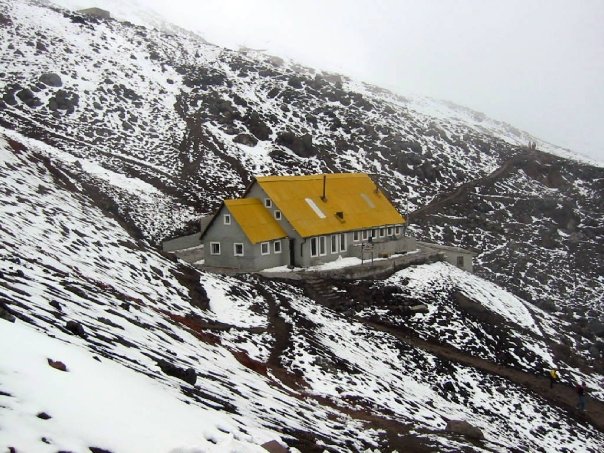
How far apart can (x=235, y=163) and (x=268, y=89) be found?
29605 mm

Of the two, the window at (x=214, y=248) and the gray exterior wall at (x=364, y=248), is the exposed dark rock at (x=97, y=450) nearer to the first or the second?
the gray exterior wall at (x=364, y=248)

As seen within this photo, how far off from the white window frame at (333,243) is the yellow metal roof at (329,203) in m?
0.58

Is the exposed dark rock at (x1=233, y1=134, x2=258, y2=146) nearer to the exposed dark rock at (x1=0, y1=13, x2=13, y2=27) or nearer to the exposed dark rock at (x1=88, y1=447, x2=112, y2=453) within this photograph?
the exposed dark rock at (x1=0, y1=13, x2=13, y2=27)

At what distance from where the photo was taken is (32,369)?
754 cm

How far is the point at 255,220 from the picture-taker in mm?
37969

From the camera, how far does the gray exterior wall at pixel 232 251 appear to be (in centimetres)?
3672

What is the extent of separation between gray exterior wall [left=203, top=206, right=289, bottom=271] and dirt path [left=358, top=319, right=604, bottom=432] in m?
10.1

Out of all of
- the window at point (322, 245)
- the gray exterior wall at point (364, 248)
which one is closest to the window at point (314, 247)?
the gray exterior wall at point (364, 248)

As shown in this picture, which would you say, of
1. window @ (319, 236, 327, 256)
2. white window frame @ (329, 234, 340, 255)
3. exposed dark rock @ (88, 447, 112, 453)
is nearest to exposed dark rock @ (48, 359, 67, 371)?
exposed dark rock @ (88, 447, 112, 453)

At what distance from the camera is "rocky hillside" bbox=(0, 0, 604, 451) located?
15.0 m

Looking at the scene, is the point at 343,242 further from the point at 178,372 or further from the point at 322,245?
the point at 178,372

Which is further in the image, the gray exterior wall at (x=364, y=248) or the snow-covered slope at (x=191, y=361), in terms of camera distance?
the gray exterior wall at (x=364, y=248)

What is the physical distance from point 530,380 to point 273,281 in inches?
630

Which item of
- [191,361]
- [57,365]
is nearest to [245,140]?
[191,361]
